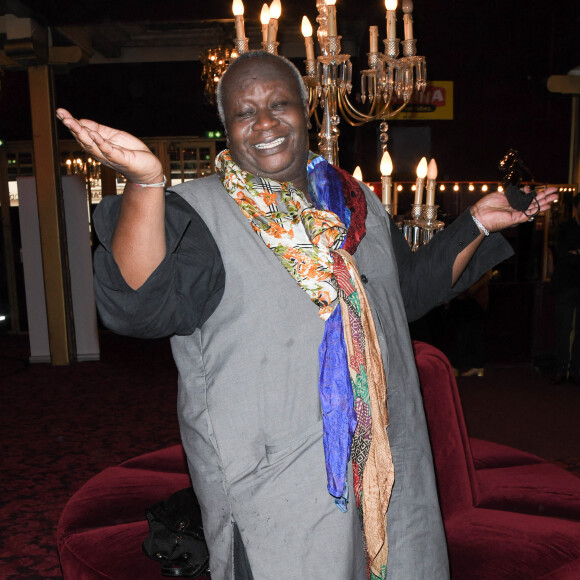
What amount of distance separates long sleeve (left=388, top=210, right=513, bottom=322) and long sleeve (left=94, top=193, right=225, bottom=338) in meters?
0.57

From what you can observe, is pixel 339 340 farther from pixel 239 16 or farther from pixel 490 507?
pixel 239 16

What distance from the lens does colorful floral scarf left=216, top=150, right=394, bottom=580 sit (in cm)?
117

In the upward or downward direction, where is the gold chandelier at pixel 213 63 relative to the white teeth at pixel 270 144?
upward

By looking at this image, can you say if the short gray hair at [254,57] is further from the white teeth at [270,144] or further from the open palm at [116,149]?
the open palm at [116,149]

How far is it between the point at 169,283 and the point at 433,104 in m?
5.81

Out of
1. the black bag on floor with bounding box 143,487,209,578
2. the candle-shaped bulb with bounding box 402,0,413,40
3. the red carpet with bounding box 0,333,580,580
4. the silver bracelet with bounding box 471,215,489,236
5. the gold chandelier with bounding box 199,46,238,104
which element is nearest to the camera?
the silver bracelet with bounding box 471,215,489,236

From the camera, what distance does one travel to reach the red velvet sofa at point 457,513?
1693 millimetres

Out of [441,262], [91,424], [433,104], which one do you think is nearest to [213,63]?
[433,104]

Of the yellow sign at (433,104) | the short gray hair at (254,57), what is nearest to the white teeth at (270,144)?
the short gray hair at (254,57)

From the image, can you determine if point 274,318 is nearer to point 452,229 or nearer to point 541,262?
point 452,229

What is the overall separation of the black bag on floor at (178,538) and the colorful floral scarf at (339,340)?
0.60 m

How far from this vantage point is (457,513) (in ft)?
6.34

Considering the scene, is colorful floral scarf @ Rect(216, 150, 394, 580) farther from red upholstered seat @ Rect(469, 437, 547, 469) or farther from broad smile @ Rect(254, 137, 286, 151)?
red upholstered seat @ Rect(469, 437, 547, 469)

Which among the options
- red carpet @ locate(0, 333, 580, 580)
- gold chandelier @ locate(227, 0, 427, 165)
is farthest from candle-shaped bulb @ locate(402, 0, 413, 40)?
red carpet @ locate(0, 333, 580, 580)
